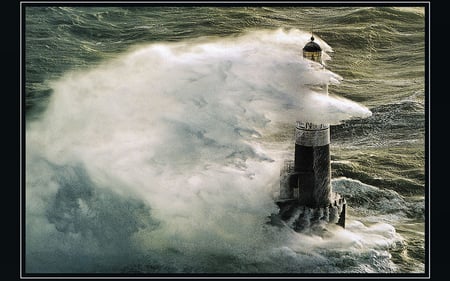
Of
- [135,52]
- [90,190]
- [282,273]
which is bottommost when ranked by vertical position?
[282,273]

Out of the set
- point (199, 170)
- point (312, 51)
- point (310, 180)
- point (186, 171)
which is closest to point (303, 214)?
point (310, 180)

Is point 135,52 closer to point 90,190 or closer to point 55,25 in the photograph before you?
point 55,25

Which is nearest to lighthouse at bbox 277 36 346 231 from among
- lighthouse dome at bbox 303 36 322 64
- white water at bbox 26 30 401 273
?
lighthouse dome at bbox 303 36 322 64

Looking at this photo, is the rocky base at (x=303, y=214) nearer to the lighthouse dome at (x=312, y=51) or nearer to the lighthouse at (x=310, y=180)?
the lighthouse at (x=310, y=180)

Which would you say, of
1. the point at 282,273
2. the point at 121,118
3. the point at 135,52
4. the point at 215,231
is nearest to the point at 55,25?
the point at 135,52

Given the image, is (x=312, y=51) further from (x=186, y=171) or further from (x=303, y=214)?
(x=186, y=171)
